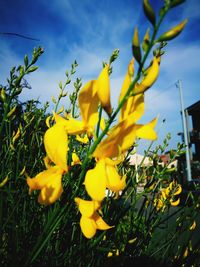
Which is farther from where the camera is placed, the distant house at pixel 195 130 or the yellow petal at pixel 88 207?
the distant house at pixel 195 130

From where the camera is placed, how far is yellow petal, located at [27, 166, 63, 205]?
0.54 meters

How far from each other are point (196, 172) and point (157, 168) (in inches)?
620

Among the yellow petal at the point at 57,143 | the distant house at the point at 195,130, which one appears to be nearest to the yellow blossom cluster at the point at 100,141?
the yellow petal at the point at 57,143

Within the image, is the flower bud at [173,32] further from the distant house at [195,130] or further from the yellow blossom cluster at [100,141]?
the distant house at [195,130]

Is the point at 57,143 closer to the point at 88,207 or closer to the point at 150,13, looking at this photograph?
the point at 88,207

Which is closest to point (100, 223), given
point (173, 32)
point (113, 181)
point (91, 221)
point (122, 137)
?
point (91, 221)

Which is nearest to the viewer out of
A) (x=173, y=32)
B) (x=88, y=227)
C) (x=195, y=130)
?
(x=173, y=32)

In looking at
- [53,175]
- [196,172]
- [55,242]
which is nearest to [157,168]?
[55,242]

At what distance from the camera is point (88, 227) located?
1.91 ft

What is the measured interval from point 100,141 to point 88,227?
0.75 ft

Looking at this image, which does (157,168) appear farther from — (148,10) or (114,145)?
(148,10)

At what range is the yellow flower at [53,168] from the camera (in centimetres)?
55

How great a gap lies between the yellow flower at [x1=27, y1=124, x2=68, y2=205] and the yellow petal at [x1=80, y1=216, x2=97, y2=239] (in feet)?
0.37

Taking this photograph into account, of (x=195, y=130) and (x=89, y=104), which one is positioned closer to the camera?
(x=89, y=104)
